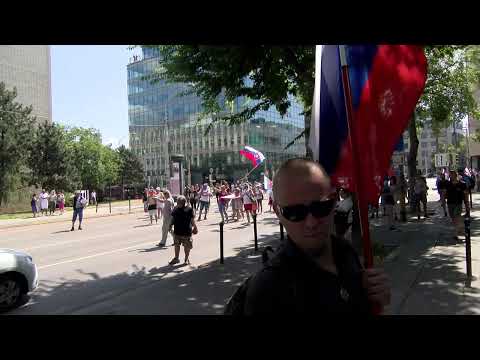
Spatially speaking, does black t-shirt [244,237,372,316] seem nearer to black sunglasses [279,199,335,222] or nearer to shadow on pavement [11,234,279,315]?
black sunglasses [279,199,335,222]

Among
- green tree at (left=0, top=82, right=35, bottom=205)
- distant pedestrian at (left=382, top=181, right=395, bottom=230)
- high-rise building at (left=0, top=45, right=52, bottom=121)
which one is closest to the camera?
distant pedestrian at (left=382, top=181, right=395, bottom=230)

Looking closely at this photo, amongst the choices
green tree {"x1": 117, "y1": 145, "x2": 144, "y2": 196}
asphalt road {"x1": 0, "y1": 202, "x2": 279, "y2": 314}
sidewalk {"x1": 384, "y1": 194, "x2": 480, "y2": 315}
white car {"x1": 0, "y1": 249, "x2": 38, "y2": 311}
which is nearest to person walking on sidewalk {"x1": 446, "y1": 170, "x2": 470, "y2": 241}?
sidewalk {"x1": 384, "y1": 194, "x2": 480, "y2": 315}

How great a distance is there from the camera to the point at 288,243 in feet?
5.52

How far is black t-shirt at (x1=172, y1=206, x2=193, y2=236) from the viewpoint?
418 inches

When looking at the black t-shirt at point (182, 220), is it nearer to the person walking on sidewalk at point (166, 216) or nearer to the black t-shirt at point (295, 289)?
the person walking on sidewalk at point (166, 216)

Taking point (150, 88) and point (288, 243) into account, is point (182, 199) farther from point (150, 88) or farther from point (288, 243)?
point (150, 88)

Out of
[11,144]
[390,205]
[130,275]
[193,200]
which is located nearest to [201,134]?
[11,144]

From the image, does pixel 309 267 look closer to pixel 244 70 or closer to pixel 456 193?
pixel 244 70

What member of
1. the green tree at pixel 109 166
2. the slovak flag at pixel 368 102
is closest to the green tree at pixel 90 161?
the green tree at pixel 109 166

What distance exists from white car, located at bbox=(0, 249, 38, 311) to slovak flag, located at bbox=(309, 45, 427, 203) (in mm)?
6233

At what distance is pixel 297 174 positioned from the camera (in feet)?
5.59
